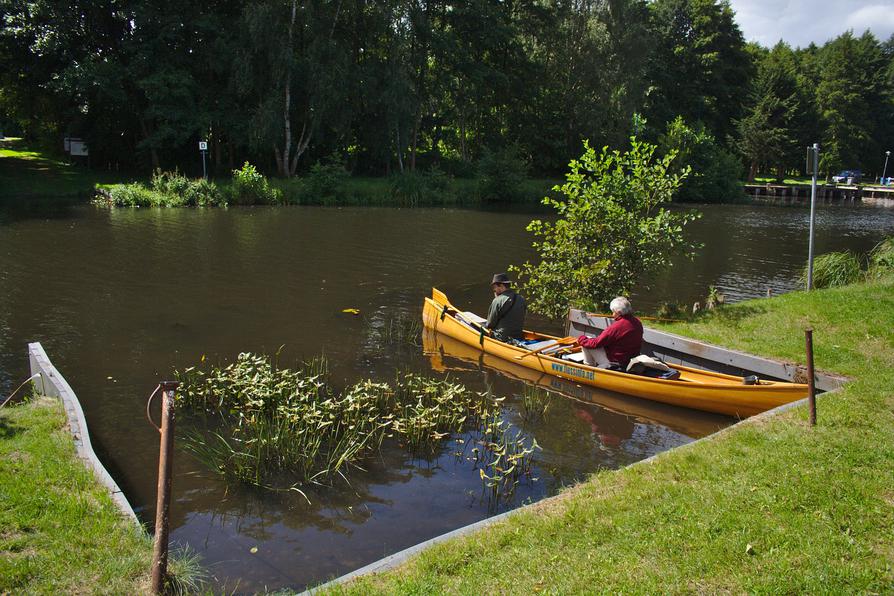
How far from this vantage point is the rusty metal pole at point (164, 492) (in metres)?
4.31

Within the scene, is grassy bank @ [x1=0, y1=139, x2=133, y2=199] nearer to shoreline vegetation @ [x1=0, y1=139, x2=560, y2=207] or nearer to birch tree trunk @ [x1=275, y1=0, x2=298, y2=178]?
shoreline vegetation @ [x1=0, y1=139, x2=560, y2=207]

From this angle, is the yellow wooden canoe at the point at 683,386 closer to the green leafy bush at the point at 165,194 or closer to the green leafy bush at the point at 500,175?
the green leafy bush at the point at 165,194

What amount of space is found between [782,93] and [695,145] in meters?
25.1

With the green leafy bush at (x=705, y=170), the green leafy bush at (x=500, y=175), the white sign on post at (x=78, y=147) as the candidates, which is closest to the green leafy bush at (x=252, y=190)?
the white sign on post at (x=78, y=147)

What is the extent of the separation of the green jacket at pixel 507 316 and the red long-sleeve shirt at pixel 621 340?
6.06 feet

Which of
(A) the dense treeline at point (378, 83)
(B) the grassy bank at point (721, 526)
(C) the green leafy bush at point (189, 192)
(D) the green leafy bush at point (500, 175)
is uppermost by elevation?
(A) the dense treeline at point (378, 83)

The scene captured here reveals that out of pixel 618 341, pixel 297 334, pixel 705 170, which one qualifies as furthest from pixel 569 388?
pixel 705 170

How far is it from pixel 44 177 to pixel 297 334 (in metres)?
33.7

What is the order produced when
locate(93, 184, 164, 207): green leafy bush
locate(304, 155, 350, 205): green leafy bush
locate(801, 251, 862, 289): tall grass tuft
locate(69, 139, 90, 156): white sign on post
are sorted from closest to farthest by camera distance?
locate(801, 251, 862, 289): tall grass tuft
locate(93, 184, 164, 207): green leafy bush
locate(304, 155, 350, 205): green leafy bush
locate(69, 139, 90, 156): white sign on post

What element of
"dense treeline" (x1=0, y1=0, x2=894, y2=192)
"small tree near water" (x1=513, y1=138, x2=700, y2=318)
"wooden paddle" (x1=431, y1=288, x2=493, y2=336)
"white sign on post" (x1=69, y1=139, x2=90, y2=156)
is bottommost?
"wooden paddle" (x1=431, y1=288, x2=493, y2=336)

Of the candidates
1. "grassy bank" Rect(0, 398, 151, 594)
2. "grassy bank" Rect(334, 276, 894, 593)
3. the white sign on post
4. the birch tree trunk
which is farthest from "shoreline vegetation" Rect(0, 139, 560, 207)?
"grassy bank" Rect(334, 276, 894, 593)

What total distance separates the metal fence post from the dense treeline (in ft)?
115

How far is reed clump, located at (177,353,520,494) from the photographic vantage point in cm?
737

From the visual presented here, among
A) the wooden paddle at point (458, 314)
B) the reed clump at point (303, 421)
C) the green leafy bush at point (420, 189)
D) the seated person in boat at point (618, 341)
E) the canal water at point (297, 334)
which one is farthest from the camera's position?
the green leafy bush at point (420, 189)
